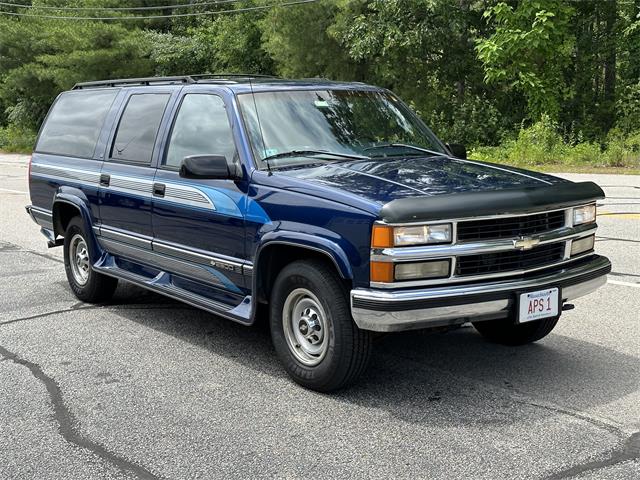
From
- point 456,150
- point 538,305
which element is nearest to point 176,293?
point 456,150

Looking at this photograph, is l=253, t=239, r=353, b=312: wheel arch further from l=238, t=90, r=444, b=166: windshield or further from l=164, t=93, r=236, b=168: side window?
l=164, t=93, r=236, b=168: side window

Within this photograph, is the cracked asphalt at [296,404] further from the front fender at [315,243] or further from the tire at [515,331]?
the front fender at [315,243]

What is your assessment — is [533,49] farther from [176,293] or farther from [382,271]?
[382,271]

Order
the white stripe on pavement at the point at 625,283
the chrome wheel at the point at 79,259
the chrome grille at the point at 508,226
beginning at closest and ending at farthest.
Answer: the chrome grille at the point at 508,226 < the chrome wheel at the point at 79,259 < the white stripe on pavement at the point at 625,283

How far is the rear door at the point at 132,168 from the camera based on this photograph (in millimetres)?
6102

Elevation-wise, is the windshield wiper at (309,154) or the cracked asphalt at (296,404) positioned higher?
the windshield wiper at (309,154)

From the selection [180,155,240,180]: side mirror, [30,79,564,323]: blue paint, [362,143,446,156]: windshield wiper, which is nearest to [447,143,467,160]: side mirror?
[362,143,446,156]: windshield wiper

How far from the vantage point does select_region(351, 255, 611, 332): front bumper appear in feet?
13.8

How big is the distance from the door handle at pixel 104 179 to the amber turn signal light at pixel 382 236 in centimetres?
311

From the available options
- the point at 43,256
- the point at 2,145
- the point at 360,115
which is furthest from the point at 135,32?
the point at 360,115

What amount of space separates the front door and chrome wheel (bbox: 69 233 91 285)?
60.3 inches

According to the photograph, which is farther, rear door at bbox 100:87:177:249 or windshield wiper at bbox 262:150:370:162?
rear door at bbox 100:87:177:249

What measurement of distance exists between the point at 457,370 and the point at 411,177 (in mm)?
1317

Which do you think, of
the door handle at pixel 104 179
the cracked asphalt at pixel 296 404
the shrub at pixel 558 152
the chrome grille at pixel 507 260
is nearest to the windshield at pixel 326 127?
the chrome grille at pixel 507 260
